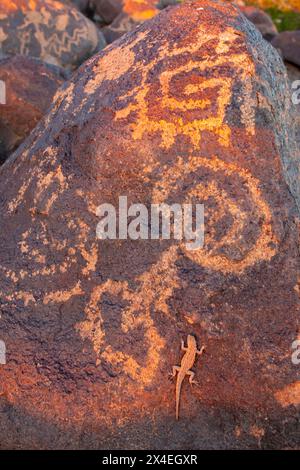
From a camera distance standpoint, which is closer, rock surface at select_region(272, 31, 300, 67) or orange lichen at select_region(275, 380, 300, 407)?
orange lichen at select_region(275, 380, 300, 407)

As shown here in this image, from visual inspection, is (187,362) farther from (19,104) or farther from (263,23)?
(263,23)

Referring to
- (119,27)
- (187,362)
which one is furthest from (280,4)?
(187,362)

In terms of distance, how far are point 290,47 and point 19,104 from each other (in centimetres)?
475

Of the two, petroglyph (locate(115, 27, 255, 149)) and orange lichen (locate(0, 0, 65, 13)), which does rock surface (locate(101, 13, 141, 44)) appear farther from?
petroglyph (locate(115, 27, 255, 149))

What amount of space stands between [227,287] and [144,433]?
1.80 ft

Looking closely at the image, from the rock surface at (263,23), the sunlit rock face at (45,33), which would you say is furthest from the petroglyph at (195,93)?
the rock surface at (263,23)

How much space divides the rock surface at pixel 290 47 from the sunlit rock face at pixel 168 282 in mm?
5751

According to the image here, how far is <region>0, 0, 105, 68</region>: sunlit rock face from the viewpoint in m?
5.91

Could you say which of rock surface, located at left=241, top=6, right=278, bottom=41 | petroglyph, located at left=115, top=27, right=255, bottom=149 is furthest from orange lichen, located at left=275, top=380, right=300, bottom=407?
rock surface, located at left=241, top=6, right=278, bottom=41

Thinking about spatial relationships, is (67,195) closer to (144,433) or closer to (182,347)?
(182,347)

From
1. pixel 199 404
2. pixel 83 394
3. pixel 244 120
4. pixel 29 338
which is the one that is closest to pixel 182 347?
pixel 199 404

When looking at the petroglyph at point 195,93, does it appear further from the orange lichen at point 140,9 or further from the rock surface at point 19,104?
the orange lichen at point 140,9

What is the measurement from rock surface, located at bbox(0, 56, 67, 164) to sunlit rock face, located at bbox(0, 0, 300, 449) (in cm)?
170

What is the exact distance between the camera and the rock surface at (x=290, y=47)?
311 inches
